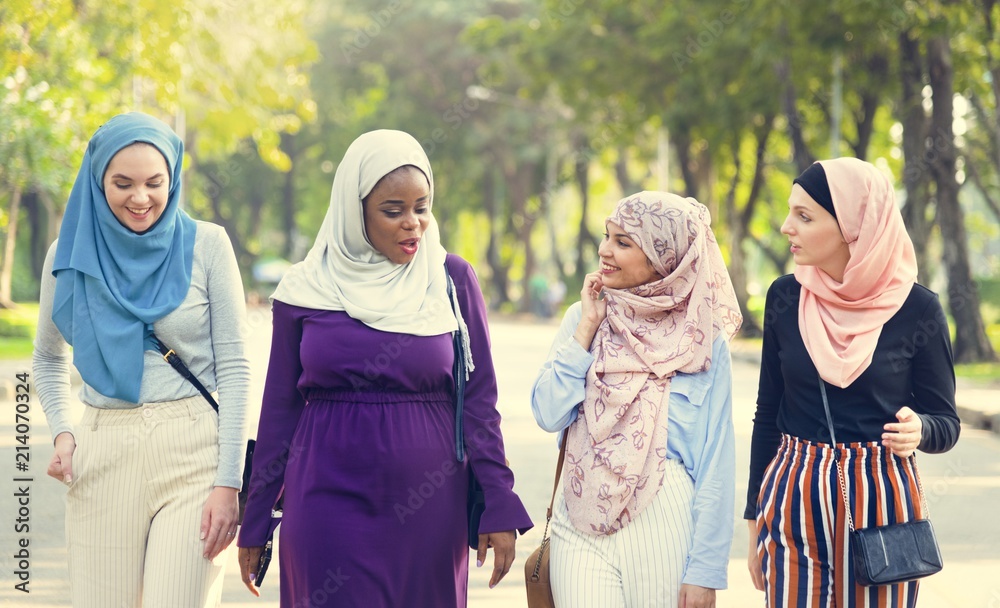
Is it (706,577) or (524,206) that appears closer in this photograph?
(706,577)

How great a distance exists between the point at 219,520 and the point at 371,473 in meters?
0.44

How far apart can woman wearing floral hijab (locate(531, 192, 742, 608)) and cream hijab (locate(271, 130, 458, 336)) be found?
398 millimetres

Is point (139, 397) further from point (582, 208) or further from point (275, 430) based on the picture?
point (582, 208)

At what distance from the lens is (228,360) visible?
3549mm

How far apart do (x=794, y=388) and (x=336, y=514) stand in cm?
125

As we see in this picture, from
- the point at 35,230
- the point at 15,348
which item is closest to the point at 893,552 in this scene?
the point at 15,348

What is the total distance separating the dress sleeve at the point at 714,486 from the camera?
3.33 metres

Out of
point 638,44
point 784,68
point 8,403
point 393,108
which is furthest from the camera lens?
point 393,108

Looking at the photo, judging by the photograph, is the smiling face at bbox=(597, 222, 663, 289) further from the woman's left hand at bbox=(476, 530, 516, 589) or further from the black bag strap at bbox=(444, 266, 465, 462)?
the woman's left hand at bbox=(476, 530, 516, 589)

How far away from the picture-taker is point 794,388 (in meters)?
3.53

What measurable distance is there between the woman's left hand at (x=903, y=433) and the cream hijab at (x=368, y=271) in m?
1.14

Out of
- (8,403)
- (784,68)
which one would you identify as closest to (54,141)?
(8,403)

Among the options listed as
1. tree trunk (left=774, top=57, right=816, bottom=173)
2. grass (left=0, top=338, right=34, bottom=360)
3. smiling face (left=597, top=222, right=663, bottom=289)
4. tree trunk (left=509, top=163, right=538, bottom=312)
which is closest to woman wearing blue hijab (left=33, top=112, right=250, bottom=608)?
smiling face (left=597, top=222, right=663, bottom=289)

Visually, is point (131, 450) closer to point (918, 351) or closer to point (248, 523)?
point (248, 523)
